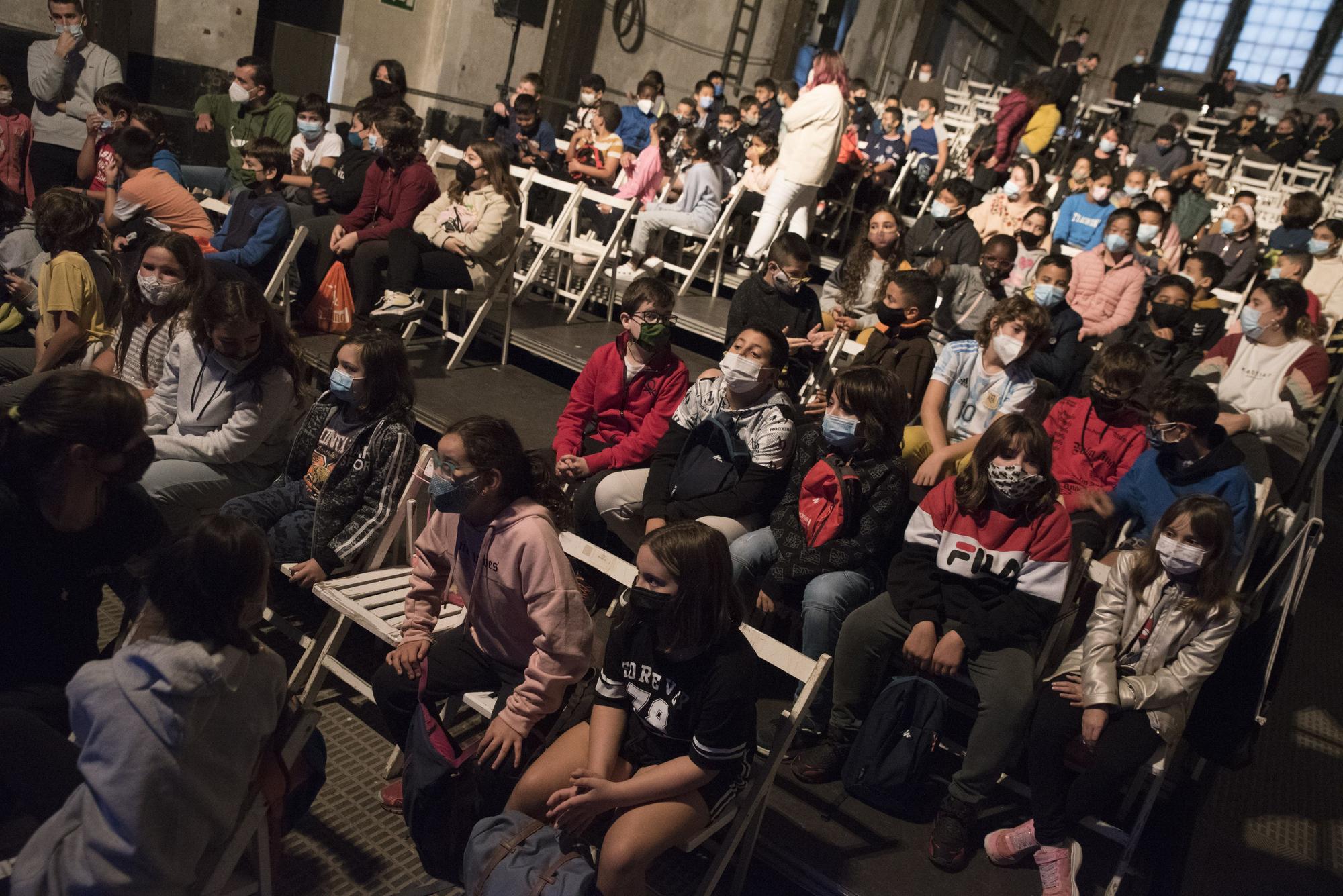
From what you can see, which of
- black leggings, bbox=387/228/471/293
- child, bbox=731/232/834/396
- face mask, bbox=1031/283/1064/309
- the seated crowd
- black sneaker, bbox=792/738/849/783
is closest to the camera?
the seated crowd

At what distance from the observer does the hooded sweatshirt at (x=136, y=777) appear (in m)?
1.92

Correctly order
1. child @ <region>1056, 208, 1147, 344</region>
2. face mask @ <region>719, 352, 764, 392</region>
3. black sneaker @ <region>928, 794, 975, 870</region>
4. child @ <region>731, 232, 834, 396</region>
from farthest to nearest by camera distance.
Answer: child @ <region>1056, 208, 1147, 344</region> → child @ <region>731, 232, 834, 396</region> → face mask @ <region>719, 352, 764, 392</region> → black sneaker @ <region>928, 794, 975, 870</region>

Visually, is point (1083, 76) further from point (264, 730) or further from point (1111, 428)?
point (264, 730)

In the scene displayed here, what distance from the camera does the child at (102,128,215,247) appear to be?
18.4ft

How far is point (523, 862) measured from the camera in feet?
7.88

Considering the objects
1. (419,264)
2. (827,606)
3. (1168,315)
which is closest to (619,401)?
(827,606)

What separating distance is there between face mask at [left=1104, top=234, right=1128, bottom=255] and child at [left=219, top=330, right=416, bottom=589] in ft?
17.4

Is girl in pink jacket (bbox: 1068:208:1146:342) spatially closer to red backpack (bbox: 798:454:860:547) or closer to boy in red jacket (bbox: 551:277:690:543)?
boy in red jacket (bbox: 551:277:690:543)

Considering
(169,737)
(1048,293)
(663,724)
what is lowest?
(663,724)

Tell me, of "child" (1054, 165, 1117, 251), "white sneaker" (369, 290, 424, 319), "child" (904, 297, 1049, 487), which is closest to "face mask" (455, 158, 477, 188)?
"white sneaker" (369, 290, 424, 319)

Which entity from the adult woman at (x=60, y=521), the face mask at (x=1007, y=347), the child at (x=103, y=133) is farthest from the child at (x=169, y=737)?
the child at (x=103, y=133)

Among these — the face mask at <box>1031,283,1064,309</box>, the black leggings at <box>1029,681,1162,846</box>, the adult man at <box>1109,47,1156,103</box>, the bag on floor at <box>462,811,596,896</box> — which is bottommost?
the bag on floor at <box>462,811,596,896</box>

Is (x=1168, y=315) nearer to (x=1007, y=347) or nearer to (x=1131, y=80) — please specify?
(x=1007, y=347)

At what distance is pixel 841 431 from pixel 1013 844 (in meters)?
1.49
